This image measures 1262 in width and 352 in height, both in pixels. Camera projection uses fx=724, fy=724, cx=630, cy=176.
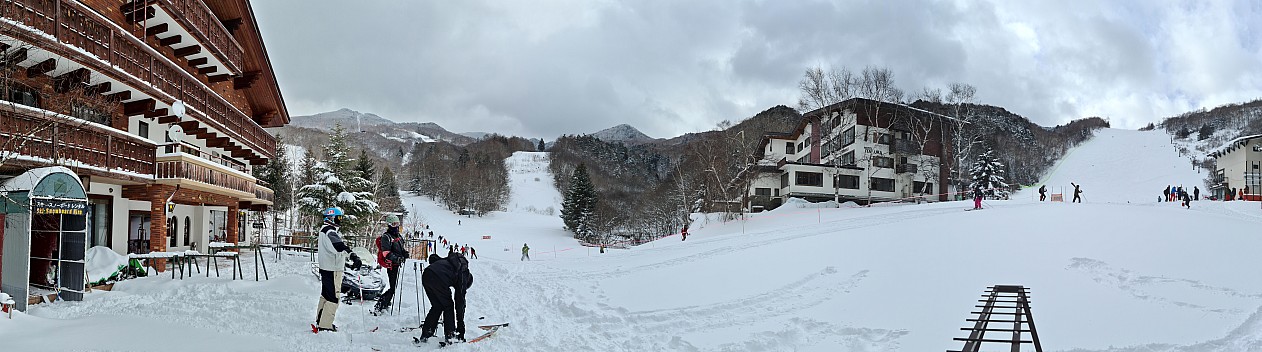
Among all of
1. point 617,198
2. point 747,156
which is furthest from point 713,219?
point 617,198

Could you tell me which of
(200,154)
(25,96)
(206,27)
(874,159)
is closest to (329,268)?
(25,96)


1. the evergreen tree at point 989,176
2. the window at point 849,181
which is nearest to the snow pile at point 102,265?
the window at point 849,181

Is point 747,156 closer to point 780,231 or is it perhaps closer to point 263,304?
point 780,231

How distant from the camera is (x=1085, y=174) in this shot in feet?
346

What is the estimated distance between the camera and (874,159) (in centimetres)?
5494

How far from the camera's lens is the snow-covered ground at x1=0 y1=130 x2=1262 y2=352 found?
9094 mm

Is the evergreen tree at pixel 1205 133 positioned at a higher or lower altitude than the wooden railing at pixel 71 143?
higher

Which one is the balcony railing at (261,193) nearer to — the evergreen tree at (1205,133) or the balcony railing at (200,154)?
the balcony railing at (200,154)

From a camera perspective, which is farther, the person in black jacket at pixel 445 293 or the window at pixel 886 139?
the window at pixel 886 139

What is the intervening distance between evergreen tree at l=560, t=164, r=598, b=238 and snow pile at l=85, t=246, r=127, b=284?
227ft

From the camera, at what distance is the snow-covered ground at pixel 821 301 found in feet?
29.8

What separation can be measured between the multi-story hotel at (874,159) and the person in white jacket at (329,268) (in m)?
45.5

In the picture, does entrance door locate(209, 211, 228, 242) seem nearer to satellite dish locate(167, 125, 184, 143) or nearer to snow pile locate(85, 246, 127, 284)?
satellite dish locate(167, 125, 184, 143)

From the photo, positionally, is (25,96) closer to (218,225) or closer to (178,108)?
(178,108)
